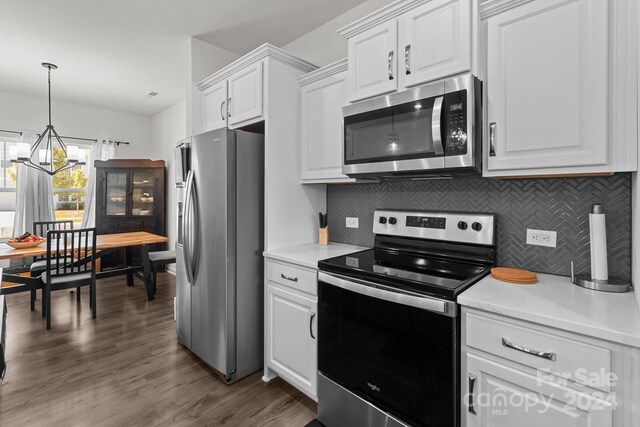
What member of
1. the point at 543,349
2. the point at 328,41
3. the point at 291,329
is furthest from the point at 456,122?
the point at 328,41

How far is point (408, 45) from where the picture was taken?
1.65 metres

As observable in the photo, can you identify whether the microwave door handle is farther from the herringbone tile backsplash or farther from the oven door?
the oven door

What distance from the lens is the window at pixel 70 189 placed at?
16.9ft

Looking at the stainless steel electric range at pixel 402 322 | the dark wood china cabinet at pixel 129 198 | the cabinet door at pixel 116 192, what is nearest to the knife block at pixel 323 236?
the stainless steel electric range at pixel 402 322

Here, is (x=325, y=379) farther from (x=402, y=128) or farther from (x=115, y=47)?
(x=115, y=47)

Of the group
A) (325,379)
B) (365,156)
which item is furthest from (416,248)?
(325,379)

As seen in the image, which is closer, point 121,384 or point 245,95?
point 121,384

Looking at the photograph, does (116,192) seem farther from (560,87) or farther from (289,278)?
(560,87)

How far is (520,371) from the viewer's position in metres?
1.11

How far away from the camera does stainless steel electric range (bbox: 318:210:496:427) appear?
1285mm

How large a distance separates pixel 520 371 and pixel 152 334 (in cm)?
296

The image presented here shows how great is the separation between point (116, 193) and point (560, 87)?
5935mm

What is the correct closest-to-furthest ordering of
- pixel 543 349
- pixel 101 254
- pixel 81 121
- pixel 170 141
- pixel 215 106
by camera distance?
pixel 543 349 < pixel 215 106 < pixel 101 254 < pixel 81 121 < pixel 170 141

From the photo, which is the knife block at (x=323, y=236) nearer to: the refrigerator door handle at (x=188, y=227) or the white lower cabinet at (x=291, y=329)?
the white lower cabinet at (x=291, y=329)
